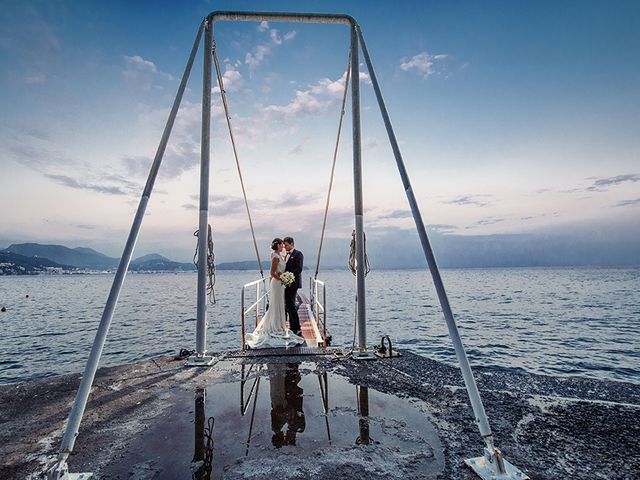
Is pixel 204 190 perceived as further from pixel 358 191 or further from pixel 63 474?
pixel 63 474

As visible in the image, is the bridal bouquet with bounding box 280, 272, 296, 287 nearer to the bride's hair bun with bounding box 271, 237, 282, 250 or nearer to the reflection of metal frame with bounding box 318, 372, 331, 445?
the bride's hair bun with bounding box 271, 237, 282, 250

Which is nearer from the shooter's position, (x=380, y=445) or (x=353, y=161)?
(x=380, y=445)

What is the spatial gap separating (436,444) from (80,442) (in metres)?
4.30

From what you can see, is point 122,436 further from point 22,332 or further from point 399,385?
point 22,332

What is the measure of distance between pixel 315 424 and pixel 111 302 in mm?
3032

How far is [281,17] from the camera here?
7.23m

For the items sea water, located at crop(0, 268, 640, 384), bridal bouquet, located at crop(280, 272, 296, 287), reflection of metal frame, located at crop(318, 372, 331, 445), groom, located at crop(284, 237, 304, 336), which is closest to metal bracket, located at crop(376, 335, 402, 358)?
reflection of metal frame, located at crop(318, 372, 331, 445)

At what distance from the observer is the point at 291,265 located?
8.99m

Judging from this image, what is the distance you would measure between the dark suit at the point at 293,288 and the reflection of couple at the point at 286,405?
2434 mm

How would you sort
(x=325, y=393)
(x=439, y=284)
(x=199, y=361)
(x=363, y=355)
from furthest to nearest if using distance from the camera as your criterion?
(x=363, y=355) → (x=199, y=361) → (x=325, y=393) → (x=439, y=284)

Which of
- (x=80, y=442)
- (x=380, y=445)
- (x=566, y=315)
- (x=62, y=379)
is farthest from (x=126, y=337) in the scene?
(x=566, y=315)

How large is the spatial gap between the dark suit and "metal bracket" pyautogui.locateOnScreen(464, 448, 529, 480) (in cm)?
613

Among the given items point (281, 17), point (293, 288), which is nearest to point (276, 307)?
point (293, 288)

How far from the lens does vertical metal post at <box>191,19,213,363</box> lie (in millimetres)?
7039
